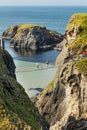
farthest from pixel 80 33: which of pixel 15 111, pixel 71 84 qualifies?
pixel 15 111

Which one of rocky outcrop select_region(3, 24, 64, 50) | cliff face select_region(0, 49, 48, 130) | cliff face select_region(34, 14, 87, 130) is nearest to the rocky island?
cliff face select_region(34, 14, 87, 130)

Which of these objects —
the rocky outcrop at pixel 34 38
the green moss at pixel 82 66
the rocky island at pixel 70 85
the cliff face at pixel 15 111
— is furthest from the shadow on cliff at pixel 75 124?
the rocky outcrop at pixel 34 38

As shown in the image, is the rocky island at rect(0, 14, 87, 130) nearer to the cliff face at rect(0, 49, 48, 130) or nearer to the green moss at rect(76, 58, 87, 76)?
the green moss at rect(76, 58, 87, 76)

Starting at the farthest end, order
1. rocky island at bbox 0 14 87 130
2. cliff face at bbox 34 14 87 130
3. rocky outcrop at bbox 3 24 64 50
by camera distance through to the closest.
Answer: rocky outcrop at bbox 3 24 64 50 → cliff face at bbox 34 14 87 130 → rocky island at bbox 0 14 87 130

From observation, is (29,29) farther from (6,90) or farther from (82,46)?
(6,90)

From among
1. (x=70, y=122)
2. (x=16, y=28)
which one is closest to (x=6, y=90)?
(x=70, y=122)

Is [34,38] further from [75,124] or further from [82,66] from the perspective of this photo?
[75,124]
